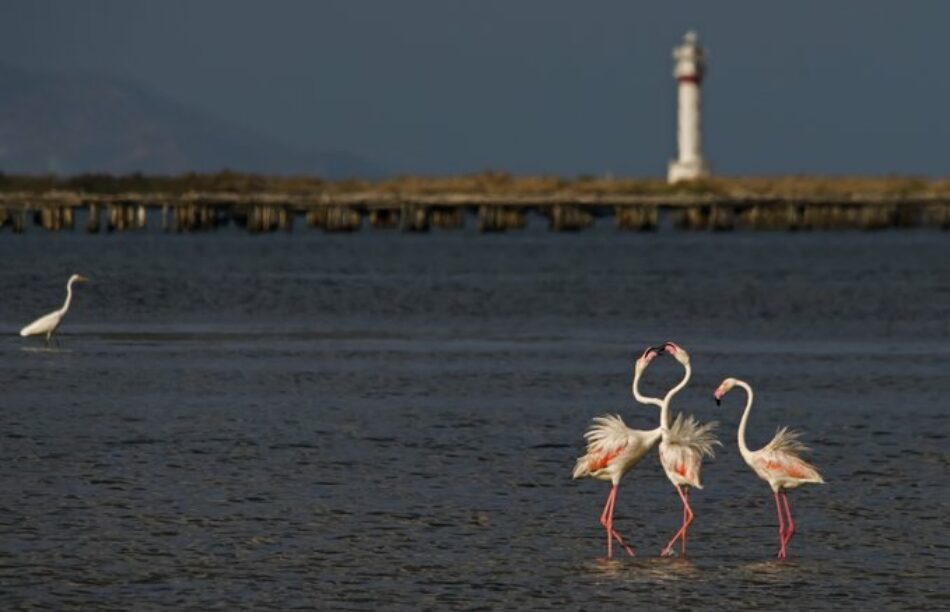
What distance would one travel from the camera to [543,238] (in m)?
98.4

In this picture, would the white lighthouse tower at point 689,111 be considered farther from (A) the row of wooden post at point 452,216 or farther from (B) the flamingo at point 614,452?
(B) the flamingo at point 614,452

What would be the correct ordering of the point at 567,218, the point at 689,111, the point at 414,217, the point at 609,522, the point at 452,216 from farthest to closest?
the point at 689,111 → the point at 452,216 → the point at 567,218 → the point at 414,217 → the point at 609,522

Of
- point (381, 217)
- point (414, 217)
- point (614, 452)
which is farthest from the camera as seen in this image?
point (381, 217)

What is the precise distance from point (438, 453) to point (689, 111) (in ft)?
318

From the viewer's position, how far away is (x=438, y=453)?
1886 cm

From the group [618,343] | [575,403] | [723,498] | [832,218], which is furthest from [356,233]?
[723,498]

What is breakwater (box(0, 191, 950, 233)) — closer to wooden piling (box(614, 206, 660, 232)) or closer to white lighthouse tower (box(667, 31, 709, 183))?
wooden piling (box(614, 206, 660, 232))

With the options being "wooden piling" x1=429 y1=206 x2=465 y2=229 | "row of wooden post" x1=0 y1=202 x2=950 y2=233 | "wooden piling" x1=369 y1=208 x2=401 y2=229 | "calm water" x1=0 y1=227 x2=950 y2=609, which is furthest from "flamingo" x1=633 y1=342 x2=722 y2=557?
"wooden piling" x1=429 y1=206 x2=465 y2=229

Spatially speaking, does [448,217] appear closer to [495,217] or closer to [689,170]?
[495,217]

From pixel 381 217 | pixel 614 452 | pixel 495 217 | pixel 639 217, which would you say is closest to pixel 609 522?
pixel 614 452

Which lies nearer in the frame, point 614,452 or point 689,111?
point 614,452

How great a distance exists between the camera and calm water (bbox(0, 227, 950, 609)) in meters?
13.2

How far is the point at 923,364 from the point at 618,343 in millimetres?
5795

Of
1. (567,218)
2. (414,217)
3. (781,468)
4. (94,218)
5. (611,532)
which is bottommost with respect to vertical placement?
(611,532)
